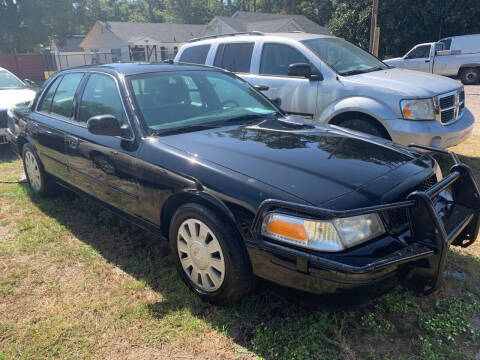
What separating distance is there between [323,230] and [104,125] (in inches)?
72.8

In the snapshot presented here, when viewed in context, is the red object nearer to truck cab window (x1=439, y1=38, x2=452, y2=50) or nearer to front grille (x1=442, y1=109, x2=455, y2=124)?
truck cab window (x1=439, y1=38, x2=452, y2=50)

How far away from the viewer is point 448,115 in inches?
199

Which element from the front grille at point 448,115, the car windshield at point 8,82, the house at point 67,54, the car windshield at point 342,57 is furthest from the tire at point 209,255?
the house at point 67,54

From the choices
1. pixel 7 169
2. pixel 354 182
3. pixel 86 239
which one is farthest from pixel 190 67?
pixel 7 169

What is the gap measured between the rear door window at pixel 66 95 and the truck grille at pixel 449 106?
4.10m

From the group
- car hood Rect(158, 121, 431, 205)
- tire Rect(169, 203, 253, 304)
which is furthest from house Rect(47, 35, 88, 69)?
tire Rect(169, 203, 253, 304)

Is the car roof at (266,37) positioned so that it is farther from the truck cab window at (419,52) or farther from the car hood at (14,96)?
the truck cab window at (419,52)

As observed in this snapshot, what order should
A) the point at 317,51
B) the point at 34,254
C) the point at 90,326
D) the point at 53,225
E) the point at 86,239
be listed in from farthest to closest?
the point at 317,51 → the point at 53,225 → the point at 86,239 → the point at 34,254 → the point at 90,326

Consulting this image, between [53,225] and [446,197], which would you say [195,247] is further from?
[53,225]

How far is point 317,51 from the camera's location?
559 centimetres

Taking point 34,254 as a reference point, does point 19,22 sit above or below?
above

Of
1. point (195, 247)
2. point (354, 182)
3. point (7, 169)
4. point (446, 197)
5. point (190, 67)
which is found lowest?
point (7, 169)

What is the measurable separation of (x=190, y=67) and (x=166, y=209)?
1664 mm

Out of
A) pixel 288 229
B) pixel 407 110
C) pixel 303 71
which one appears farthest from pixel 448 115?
pixel 288 229
